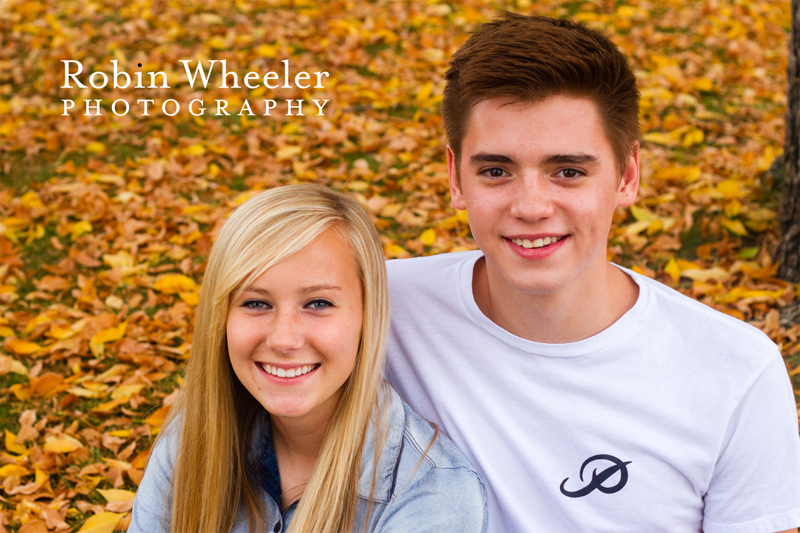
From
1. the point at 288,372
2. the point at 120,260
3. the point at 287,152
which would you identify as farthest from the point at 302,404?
the point at 287,152

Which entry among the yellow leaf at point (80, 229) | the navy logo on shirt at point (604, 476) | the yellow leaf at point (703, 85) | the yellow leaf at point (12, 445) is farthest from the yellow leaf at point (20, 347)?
the yellow leaf at point (703, 85)

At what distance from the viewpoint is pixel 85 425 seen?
327cm

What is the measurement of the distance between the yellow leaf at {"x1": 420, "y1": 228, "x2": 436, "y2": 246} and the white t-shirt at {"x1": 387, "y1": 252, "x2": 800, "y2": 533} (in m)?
1.87

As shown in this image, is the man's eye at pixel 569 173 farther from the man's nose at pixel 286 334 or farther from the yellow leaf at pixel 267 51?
the yellow leaf at pixel 267 51

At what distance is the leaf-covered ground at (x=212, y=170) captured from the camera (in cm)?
335

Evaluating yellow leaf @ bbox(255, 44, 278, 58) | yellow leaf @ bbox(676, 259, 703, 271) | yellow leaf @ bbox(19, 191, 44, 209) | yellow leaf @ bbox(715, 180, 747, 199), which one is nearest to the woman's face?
yellow leaf @ bbox(676, 259, 703, 271)

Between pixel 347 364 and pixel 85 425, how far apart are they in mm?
1801

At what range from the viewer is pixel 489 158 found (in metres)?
2.04

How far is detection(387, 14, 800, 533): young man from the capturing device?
1.97 m

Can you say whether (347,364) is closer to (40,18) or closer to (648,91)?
(648,91)

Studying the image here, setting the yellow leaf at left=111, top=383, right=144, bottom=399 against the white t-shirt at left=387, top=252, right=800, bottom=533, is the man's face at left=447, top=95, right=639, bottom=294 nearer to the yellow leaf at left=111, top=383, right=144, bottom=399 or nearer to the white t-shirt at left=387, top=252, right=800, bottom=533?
the white t-shirt at left=387, top=252, right=800, bottom=533

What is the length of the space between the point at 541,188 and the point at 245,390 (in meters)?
1.13

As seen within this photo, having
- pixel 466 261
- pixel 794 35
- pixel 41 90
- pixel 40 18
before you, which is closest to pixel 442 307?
pixel 466 261

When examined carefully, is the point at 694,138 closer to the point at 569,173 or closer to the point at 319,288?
the point at 569,173
